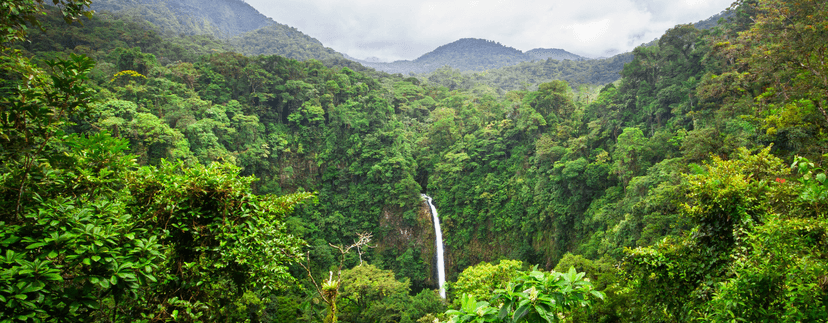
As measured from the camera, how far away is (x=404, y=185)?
18.5 m

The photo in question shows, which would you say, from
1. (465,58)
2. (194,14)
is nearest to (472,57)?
(465,58)

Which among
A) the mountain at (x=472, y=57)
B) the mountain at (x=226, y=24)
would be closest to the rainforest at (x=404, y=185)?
the mountain at (x=226, y=24)

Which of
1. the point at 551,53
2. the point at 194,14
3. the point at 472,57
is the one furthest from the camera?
the point at 472,57

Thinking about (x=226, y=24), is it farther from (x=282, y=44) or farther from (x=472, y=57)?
(x=472, y=57)

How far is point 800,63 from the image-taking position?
6254 mm

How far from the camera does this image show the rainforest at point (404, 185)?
6.10ft

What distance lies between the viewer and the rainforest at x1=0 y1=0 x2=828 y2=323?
186 centimetres

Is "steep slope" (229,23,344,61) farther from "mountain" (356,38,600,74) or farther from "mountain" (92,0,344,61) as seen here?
"mountain" (356,38,600,74)

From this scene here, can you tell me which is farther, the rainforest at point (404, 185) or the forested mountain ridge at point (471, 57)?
the forested mountain ridge at point (471, 57)

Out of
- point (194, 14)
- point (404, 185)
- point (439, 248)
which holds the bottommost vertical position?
point (439, 248)

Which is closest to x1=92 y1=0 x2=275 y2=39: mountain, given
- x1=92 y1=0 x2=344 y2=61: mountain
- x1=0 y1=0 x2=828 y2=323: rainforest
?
x1=92 y1=0 x2=344 y2=61: mountain

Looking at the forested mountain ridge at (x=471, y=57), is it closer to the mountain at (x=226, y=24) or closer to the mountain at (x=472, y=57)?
the mountain at (x=472, y=57)

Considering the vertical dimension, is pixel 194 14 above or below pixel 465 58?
above

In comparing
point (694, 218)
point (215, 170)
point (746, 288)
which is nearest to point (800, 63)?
point (694, 218)
